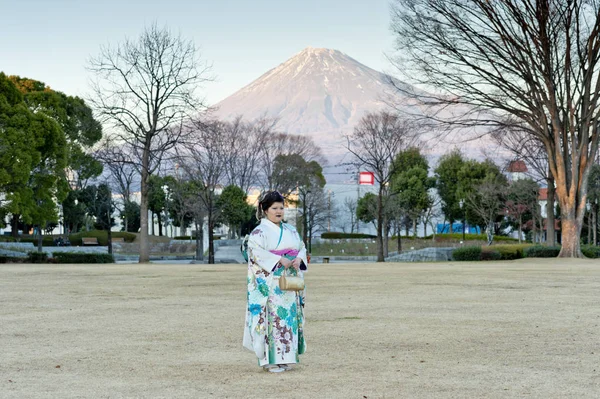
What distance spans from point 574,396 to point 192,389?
Result: 2937 millimetres

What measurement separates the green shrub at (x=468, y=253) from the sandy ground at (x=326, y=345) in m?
21.5

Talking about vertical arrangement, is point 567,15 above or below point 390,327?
above

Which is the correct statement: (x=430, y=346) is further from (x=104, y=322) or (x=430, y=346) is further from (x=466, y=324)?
(x=104, y=322)

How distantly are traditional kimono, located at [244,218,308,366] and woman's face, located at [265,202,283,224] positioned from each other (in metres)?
0.07

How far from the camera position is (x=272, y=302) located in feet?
24.8

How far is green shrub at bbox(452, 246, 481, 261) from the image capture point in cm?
3875

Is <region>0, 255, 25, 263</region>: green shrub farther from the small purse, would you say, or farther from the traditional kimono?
the small purse

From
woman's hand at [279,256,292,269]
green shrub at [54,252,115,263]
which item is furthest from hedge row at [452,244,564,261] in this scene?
woman's hand at [279,256,292,269]

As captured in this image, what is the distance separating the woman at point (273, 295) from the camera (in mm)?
7449

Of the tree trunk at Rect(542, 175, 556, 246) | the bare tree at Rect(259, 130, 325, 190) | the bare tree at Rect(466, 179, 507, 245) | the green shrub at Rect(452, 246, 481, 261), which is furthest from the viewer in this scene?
the bare tree at Rect(259, 130, 325, 190)

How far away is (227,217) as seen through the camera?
226ft

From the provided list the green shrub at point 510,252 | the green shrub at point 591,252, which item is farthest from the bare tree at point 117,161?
the green shrub at point 591,252

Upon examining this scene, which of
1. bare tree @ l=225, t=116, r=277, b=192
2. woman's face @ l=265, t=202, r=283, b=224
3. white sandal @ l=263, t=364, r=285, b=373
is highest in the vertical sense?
bare tree @ l=225, t=116, r=277, b=192

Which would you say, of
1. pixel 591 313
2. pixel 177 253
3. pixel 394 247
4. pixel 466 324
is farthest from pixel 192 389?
pixel 394 247
